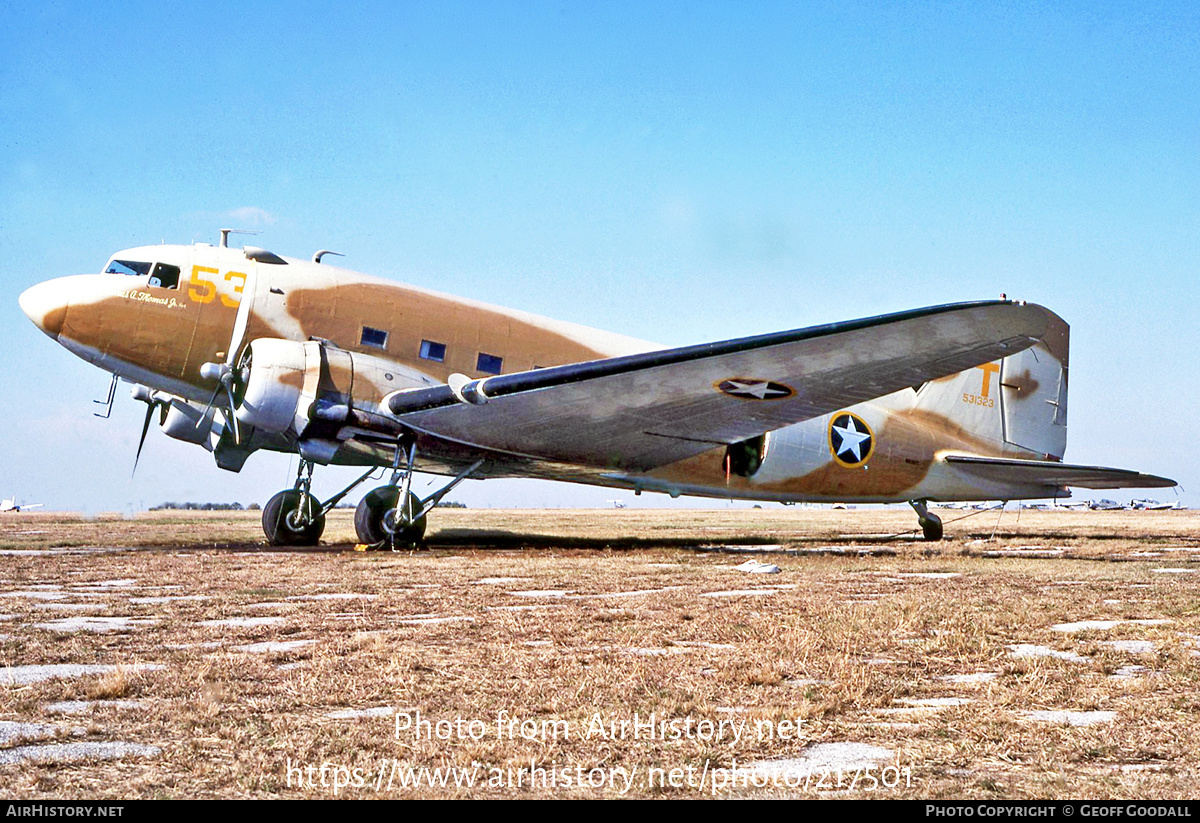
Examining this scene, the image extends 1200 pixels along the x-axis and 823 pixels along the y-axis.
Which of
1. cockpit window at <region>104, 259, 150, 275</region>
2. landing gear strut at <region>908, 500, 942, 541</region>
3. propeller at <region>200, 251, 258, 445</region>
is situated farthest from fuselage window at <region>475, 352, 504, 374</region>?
landing gear strut at <region>908, 500, 942, 541</region>

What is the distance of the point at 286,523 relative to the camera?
1727cm

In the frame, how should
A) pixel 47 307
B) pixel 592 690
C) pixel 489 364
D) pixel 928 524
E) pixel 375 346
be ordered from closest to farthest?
1. pixel 592 690
2. pixel 47 307
3. pixel 375 346
4. pixel 489 364
5. pixel 928 524

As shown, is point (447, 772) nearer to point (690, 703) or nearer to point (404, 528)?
point (690, 703)

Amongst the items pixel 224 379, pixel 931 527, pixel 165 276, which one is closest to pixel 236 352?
pixel 224 379

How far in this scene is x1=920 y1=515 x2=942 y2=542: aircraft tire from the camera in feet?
75.2

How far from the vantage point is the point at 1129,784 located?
3377 mm

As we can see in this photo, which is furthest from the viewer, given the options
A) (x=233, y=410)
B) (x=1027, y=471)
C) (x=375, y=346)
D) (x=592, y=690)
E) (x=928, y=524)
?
(x=928, y=524)

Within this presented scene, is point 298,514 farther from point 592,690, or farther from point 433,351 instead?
point 592,690

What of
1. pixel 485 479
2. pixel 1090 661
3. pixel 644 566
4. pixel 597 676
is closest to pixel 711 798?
pixel 597 676

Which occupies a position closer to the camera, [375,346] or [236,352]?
[236,352]

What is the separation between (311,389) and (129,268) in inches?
142

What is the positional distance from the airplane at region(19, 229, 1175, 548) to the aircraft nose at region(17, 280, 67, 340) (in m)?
0.03

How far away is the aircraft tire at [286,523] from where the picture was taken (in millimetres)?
17219

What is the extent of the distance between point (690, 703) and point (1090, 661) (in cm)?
272
